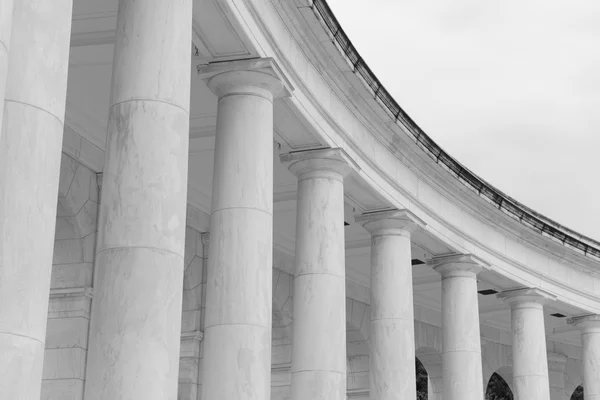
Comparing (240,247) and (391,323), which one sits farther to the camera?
(391,323)

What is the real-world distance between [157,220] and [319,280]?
58.9m

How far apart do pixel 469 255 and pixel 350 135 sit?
54.5m

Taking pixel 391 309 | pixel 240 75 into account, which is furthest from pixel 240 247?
pixel 391 309

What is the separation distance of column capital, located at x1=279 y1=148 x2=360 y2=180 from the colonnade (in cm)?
21

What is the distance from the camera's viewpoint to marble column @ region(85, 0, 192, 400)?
82.6 metres

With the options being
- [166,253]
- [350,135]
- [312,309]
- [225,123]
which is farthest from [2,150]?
[350,135]

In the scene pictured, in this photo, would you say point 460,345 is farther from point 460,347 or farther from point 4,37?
point 4,37

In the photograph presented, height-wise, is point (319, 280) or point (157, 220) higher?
point (319, 280)

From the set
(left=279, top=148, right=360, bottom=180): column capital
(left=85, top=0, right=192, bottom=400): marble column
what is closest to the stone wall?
(left=279, top=148, right=360, bottom=180): column capital

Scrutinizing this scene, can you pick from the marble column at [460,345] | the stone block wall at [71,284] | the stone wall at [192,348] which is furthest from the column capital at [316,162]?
the marble column at [460,345]

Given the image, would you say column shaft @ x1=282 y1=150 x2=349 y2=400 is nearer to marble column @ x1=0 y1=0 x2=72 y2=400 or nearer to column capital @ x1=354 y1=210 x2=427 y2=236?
column capital @ x1=354 y1=210 x2=427 y2=236

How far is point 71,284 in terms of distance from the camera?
167125mm

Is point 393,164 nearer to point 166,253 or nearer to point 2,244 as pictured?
point 166,253

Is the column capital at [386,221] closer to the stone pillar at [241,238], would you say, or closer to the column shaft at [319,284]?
the column shaft at [319,284]
